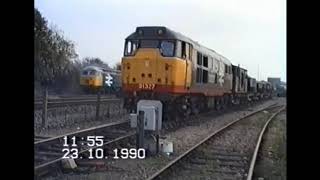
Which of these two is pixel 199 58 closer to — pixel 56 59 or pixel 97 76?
pixel 97 76

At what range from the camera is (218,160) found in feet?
15.2

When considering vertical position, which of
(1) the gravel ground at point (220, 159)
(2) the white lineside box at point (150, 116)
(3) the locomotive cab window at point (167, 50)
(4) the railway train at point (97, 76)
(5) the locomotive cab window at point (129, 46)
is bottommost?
(1) the gravel ground at point (220, 159)

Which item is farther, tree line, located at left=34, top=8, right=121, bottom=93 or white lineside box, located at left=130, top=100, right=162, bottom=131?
white lineside box, located at left=130, top=100, right=162, bottom=131

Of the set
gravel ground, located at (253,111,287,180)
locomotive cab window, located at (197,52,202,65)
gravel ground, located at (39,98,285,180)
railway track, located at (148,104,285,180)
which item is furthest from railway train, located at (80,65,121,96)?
gravel ground, located at (253,111,287,180)

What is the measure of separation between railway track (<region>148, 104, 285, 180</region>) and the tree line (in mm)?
1074

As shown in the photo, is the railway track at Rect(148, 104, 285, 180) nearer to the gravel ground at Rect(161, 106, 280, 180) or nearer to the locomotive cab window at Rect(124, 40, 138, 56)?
the gravel ground at Rect(161, 106, 280, 180)

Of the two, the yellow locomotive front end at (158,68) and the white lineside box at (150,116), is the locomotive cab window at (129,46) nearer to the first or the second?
the yellow locomotive front end at (158,68)

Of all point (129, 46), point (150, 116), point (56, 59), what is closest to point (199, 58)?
point (129, 46)

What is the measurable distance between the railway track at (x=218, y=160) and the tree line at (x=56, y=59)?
1.07 meters

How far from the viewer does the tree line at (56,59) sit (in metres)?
2.73

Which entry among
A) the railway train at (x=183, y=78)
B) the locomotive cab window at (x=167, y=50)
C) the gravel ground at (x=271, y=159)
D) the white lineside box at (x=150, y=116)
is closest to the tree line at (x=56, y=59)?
the white lineside box at (x=150, y=116)

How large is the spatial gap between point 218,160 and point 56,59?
6.42ft

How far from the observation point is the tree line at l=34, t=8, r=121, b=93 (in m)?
2.73
